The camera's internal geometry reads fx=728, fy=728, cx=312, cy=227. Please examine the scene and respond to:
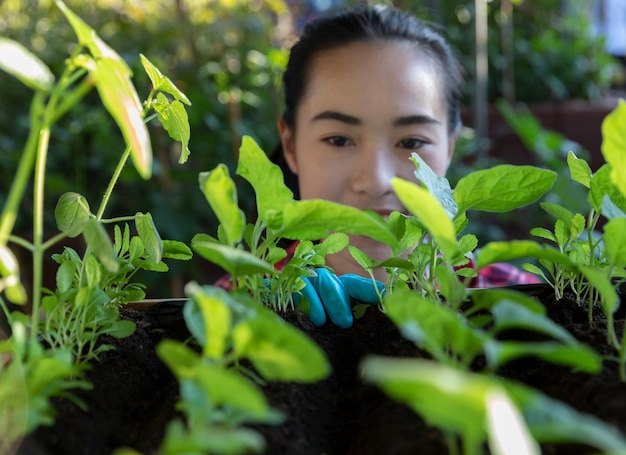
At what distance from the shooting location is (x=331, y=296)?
46cm

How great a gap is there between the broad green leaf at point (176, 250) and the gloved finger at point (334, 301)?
8 cm

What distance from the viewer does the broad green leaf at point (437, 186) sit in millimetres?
380

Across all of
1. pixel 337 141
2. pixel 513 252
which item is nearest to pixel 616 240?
pixel 513 252

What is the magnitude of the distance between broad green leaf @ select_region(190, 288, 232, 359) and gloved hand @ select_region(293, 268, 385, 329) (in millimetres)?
206

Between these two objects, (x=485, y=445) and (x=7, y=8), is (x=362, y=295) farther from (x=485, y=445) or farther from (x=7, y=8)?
(x=7, y=8)

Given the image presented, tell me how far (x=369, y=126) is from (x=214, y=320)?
2.72 feet

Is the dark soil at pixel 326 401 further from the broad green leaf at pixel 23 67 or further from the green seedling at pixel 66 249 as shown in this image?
the broad green leaf at pixel 23 67

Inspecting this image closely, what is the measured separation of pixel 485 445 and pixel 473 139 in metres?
2.31

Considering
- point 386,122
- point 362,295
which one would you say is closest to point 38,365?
point 362,295

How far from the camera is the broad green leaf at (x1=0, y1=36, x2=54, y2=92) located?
0.24m

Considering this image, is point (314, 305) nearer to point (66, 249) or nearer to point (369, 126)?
point (66, 249)

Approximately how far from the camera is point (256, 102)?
2.30 meters

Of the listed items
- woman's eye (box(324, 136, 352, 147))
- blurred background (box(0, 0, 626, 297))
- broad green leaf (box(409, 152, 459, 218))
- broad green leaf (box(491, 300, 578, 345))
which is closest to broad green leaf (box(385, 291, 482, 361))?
broad green leaf (box(491, 300, 578, 345))

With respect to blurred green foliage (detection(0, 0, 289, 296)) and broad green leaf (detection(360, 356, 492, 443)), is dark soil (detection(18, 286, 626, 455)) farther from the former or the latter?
blurred green foliage (detection(0, 0, 289, 296))
